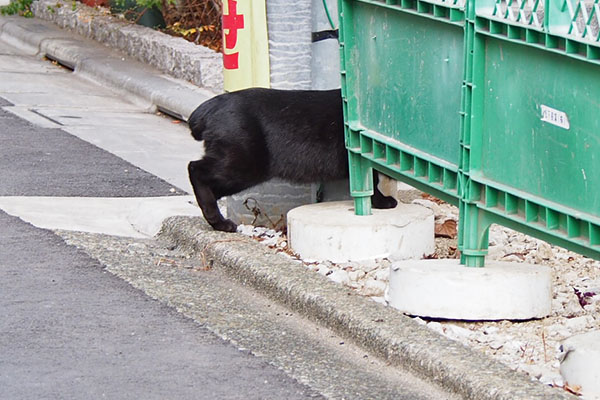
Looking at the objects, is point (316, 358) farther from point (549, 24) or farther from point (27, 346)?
point (549, 24)

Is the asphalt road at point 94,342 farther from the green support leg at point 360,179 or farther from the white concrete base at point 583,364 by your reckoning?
the green support leg at point 360,179

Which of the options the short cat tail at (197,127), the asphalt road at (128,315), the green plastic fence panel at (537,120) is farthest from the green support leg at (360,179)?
the green plastic fence panel at (537,120)

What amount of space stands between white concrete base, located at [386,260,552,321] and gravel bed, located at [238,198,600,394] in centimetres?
6

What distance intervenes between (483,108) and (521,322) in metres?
0.87

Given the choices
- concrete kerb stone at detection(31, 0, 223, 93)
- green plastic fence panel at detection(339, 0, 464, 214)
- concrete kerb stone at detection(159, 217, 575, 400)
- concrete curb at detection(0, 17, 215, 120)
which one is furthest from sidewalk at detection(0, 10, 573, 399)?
concrete kerb stone at detection(31, 0, 223, 93)

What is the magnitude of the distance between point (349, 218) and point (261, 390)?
162cm

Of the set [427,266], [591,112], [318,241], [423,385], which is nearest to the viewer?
[591,112]

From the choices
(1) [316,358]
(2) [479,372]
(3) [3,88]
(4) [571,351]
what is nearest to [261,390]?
(1) [316,358]

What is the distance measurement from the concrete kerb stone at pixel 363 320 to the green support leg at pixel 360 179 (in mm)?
489

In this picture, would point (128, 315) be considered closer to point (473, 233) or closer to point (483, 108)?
point (473, 233)

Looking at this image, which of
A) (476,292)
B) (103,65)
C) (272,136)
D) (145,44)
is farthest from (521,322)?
(103,65)

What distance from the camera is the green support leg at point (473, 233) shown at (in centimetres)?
459

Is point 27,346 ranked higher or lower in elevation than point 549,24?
lower

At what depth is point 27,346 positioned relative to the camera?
174 inches
